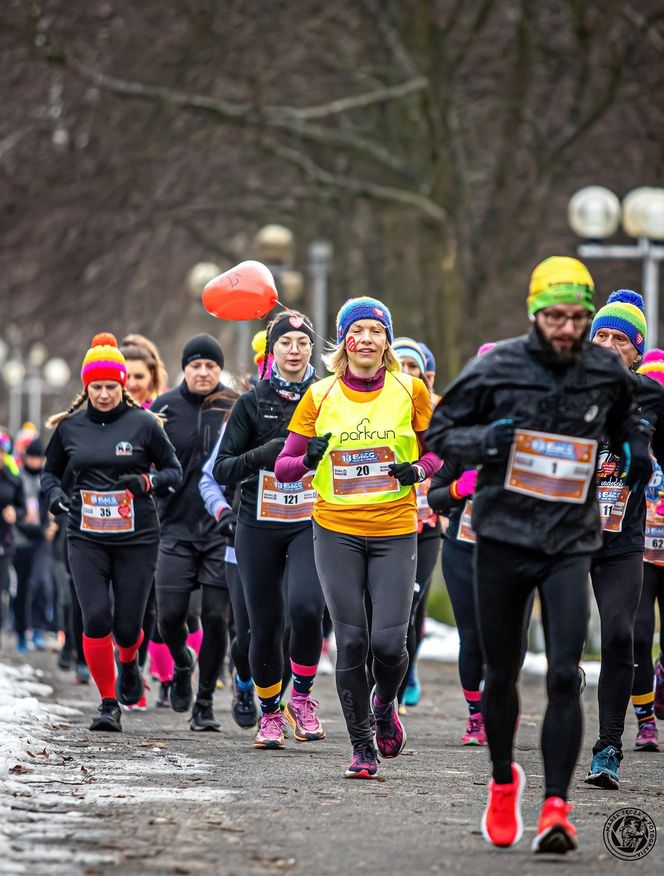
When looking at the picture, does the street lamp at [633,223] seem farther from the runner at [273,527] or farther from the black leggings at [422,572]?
the runner at [273,527]

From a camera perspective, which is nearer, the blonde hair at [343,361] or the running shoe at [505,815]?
the running shoe at [505,815]

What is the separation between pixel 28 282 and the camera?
31359 mm

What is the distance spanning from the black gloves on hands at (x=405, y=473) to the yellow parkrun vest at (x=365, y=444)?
0.07 m

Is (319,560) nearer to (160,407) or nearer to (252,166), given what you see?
(160,407)

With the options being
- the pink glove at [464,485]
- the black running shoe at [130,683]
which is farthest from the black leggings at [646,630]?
the black running shoe at [130,683]

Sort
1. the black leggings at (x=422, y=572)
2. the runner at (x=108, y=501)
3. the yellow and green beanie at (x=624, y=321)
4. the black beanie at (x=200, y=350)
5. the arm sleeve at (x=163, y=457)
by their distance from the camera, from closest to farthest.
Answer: the yellow and green beanie at (x=624, y=321)
the runner at (x=108, y=501)
the arm sleeve at (x=163, y=457)
the black beanie at (x=200, y=350)
the black leggings at (x=422, y=572)

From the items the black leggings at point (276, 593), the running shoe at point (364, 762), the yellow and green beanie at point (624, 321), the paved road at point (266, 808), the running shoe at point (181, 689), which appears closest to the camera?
the paved road at point (266, 808)

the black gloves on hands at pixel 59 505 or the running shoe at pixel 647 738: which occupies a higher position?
the black gloves on hands at pixel 59 505

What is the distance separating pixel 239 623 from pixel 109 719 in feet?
2.67

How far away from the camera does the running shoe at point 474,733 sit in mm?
10047

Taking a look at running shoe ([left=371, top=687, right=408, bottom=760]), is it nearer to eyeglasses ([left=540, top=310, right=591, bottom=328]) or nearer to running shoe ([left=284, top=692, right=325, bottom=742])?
running shoe ([left=284, top=692, right=325, bottom=742])

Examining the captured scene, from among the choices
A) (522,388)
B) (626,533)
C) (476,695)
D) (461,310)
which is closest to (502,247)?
(461,310)

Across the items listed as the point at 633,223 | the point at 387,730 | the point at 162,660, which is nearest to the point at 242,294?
the point at 387,730

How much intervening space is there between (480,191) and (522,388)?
85.3ft
